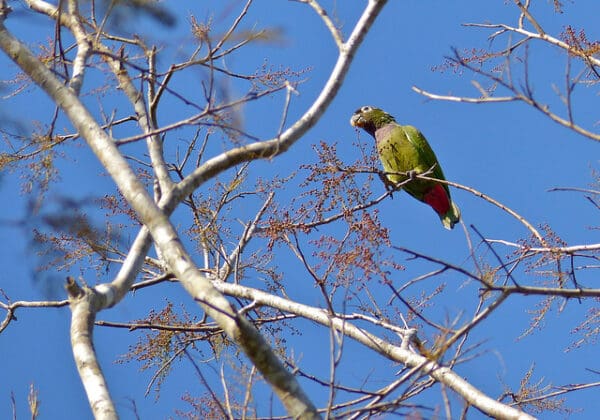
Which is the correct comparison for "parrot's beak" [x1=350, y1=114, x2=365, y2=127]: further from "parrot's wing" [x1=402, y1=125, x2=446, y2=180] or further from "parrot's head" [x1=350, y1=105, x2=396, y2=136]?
"parrot's wing" [x1=402, y1=125, x2=446, y2=180]

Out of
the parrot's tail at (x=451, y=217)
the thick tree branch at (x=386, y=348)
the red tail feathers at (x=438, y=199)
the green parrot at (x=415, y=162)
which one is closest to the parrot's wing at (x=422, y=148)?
the green parrot at (x=415, y=162)

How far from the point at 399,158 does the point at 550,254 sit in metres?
2.66

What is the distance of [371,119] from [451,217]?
4.07 ft

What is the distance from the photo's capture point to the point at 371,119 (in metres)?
7.34

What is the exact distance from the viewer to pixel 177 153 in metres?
5.64

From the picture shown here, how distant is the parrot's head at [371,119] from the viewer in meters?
7.32

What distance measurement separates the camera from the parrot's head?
288 inches

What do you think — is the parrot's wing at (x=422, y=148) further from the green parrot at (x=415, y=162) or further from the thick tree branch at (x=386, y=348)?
the thick tree branch at (x=386, y=348)

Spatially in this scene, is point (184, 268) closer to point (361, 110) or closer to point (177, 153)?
point (177, 153)

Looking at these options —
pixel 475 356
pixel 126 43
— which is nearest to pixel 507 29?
pixel 126 43

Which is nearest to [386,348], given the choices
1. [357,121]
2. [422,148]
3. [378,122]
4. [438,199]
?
[438,199]

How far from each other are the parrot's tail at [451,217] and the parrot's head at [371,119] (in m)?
1.06

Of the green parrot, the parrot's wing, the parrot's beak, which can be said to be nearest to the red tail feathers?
the green parrot

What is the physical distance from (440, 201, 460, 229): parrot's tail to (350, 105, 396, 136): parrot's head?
1.06m
